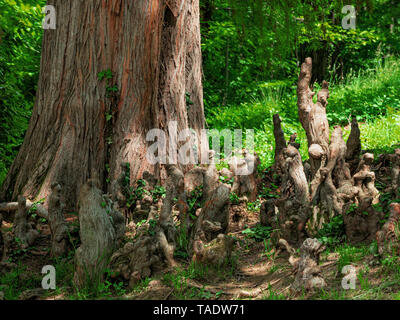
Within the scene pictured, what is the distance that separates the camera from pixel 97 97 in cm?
593

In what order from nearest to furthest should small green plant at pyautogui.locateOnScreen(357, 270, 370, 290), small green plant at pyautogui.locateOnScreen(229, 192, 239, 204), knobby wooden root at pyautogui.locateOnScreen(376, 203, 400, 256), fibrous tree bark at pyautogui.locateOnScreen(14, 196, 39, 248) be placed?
small green plant at pyautogui.locateOnScreen(357, 270, 370, 290), knobby wooden root at pyautogui.locateOnScreen(376, 203, 400, 256), fibrous tree bark at pyautogui.locateOnScreen(14, 196, 39, 248), small green plant at pyautogui.locateOnScreen(229, 192, 239, 204)

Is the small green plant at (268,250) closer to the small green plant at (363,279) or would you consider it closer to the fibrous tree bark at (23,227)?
the small green plant at (363,279)

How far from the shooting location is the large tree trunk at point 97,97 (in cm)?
580

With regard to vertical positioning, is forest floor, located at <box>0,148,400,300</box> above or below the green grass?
below

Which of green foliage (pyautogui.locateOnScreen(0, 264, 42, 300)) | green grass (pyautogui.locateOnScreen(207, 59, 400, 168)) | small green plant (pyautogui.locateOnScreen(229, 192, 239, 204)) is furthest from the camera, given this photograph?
green grass (pyautogui.locateOnScreen(207, 59, 400, 168))

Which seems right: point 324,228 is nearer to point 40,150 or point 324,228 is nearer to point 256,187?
point 256,187

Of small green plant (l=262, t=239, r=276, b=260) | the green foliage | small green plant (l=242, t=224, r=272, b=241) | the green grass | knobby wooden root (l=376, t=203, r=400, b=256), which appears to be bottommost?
the green foliage

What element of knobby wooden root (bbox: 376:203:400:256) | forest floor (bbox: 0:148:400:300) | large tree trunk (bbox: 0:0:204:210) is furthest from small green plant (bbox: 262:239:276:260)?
large tree trunk (bbox: 0:0:204:210)

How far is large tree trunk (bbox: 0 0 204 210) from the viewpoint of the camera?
5797mm

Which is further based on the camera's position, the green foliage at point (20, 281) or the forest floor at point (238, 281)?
the green foliage at point (20, 281)

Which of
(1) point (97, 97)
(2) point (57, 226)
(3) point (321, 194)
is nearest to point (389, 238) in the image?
(3) point (321, 194)

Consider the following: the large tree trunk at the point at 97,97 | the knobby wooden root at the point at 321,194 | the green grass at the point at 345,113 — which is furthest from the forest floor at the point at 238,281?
the green grass at the point at 345,113

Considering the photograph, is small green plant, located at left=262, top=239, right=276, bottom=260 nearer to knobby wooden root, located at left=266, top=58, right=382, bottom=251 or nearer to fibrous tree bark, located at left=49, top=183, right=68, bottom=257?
knobby wooden root, located at left=266, top=58, right=382, bottom=251
